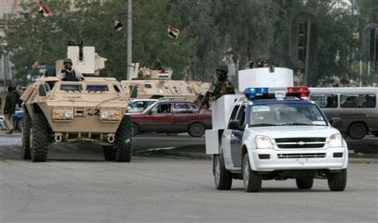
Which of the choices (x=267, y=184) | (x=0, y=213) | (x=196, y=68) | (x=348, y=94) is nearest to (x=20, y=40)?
(x=196, y=68)

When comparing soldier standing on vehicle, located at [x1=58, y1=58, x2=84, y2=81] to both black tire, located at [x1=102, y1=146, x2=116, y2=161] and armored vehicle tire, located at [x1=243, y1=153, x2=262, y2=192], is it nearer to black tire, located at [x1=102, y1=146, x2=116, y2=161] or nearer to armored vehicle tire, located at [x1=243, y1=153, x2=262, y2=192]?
black tire, located at [x1=102, y1=146, x2=116, y2=161]

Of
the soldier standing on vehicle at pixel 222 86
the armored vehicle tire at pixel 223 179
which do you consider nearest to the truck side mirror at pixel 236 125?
the armored vehicle tire at pixel 223 179

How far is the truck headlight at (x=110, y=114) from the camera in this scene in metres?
24.7

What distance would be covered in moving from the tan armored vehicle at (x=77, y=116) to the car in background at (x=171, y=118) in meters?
13.8

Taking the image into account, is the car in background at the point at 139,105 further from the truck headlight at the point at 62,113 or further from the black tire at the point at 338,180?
the black tire at the point at 338,180

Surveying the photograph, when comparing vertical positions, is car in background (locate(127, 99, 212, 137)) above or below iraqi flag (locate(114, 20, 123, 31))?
below

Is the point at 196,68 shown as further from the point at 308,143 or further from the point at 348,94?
the point at 308,143

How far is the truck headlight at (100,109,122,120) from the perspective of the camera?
81.1 ft

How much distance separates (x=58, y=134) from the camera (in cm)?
2475

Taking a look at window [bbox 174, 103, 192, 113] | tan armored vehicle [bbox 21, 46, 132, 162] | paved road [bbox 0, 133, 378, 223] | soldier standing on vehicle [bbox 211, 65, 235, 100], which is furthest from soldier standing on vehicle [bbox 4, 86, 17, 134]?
soldier standing on vehicle [bbox 211, 65, 235, 100]

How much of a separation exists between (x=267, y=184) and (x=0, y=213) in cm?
725

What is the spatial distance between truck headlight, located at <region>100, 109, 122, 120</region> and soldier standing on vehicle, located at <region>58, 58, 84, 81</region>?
2011mm

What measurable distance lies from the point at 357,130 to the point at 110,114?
15.4m

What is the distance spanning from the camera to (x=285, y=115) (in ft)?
54.3
